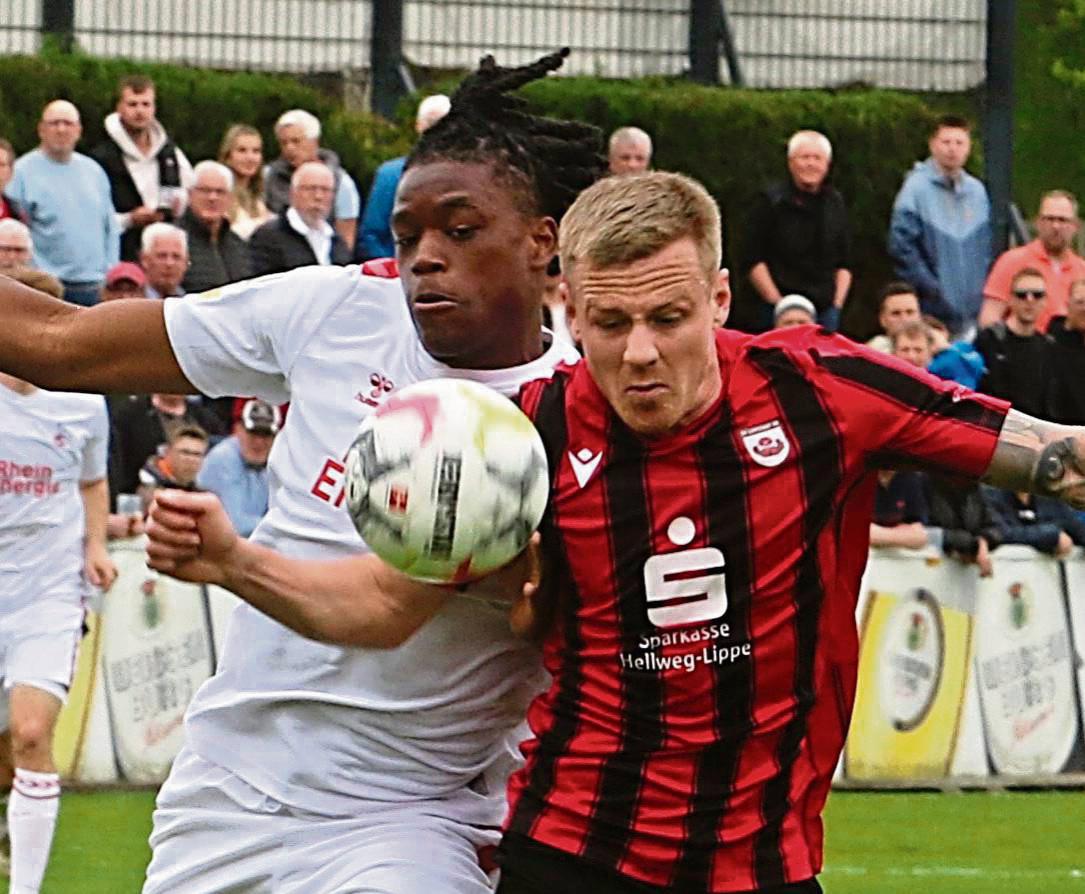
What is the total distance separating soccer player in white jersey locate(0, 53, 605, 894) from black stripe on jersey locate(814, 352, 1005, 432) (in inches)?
25.7

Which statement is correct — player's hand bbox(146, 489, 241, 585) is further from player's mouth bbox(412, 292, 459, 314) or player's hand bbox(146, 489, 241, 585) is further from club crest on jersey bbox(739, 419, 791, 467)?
club crest on jersey bbox(739, 419, 791, 467)

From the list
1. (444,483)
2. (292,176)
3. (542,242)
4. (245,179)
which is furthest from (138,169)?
(444,483)

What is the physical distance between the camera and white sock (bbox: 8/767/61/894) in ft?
29.3

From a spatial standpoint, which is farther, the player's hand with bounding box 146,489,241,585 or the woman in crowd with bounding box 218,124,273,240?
the woman in crowd with bounding box 218,124,273,240

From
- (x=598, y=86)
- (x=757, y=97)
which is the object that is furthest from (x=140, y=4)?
(x=757, y=97)

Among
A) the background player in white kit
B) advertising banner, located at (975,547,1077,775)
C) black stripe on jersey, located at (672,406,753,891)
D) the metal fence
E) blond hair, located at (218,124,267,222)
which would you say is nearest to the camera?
black stripe on jersey, located at (672,406,753,891)

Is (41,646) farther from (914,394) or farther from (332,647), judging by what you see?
(914,394)

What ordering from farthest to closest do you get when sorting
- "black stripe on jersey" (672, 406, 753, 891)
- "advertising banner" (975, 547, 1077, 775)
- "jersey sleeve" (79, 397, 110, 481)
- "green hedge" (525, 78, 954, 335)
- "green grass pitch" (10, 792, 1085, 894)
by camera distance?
1. "green hedge" (525, 78, 954, 335)
2. "advertising banner" (975, 547, 1077, 775)
3. "jersey sleeve" (79, 397, 110, 481)
4. "green grass pitch" (10, 792, 1085, 894)
5. "black stripe on jersey" (672, 406, 753, 891)

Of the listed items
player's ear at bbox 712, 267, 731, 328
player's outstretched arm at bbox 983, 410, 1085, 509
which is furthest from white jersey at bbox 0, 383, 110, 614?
player's outstretched arm at bbox 983, 410, 1085, 509

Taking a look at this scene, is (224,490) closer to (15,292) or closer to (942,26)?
(15,292)

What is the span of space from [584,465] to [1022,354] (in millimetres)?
9284

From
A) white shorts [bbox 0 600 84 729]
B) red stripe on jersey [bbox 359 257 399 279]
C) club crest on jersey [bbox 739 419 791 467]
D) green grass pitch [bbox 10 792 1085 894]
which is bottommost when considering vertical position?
green grass pitch [bbox 10 792 1085 894]

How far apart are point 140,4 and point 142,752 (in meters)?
7.79

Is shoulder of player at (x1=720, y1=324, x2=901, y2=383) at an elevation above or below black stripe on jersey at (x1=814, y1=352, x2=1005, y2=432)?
above
